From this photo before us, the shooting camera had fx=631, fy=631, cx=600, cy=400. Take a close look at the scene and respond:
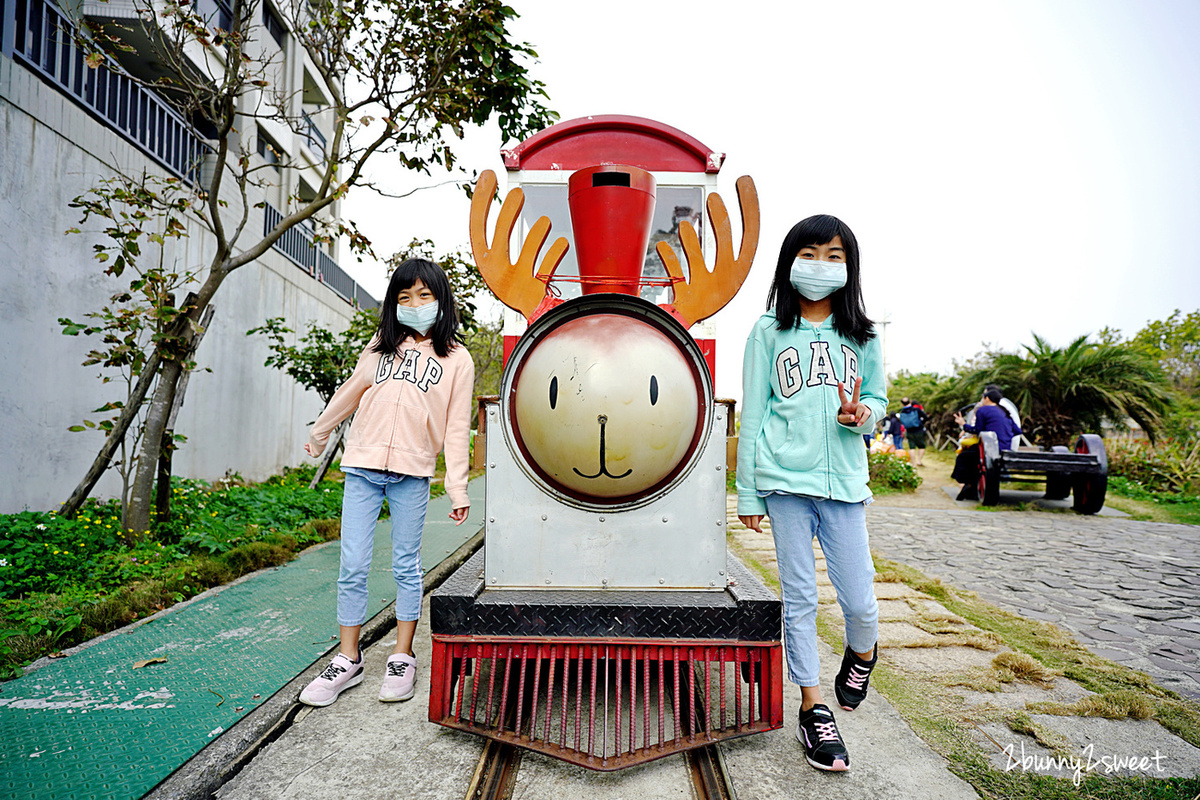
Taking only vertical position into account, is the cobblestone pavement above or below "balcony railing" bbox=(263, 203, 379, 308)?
below

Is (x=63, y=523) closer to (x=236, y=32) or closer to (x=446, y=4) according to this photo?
(x=236, y=32)

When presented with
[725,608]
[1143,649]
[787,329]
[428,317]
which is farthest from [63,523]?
[1143,649]

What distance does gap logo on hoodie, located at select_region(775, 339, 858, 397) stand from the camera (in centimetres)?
233

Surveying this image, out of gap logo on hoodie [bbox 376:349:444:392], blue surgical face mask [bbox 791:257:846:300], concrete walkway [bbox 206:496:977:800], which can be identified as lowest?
concrete walkway [bbox 206:496:977:800]

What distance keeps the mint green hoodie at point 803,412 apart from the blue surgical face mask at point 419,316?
1.34 m

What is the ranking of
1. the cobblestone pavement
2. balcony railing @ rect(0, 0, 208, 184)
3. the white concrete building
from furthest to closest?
balcony railing @ rect(0, 0, 208, 184) < the white concrete building < the cobblestone pavement

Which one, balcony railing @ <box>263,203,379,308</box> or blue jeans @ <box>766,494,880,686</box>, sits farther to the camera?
balcony railing @ <box>263,203,379,308</box>

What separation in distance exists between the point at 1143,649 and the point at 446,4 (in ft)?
21.3

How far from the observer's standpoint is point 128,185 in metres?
4.66

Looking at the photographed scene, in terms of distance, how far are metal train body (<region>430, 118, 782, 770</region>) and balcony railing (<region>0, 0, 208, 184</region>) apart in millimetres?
4355

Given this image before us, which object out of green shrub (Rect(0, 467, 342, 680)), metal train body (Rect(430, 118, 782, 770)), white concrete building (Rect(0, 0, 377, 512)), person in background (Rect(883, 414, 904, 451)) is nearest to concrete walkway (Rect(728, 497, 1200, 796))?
metal train body (Rect(430, 118, 782, 770))

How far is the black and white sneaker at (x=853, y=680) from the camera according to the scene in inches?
93.4

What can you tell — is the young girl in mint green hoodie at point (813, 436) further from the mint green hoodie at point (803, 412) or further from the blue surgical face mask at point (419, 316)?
the blue surgical face mask at point (419, 316)

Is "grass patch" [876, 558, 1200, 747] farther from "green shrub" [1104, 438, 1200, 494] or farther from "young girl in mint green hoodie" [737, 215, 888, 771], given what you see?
"green shrub" [1104, 438, 1200, 494]
